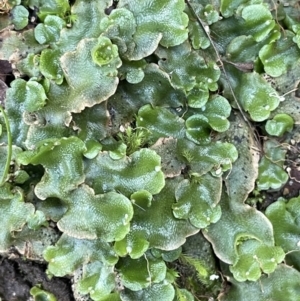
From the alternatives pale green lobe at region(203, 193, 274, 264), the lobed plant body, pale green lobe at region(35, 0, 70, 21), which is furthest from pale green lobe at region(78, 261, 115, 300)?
pale green lobe at region(35, 0, 70, 21)

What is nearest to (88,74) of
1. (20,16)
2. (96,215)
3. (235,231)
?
(20,16)

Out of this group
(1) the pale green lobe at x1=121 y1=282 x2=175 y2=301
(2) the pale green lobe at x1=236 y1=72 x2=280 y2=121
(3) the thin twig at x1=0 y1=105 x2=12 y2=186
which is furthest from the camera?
(2) the pale green lobe at x1=236 y1=72 x2=280 y2=121

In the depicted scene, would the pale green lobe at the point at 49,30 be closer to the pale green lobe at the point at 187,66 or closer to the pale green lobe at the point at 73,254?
the pale green lobe at the point at 187,66

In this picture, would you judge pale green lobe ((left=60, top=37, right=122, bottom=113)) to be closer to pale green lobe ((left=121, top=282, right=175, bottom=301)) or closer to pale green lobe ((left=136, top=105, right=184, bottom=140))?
pale green lobe ((left=136, top=105, right=184, bottom=140))

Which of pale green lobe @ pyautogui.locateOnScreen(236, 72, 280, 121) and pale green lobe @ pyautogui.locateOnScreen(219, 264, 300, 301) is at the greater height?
pale green lobe @ pyautogui.locateOnScreen(236, 72, 280, 121)

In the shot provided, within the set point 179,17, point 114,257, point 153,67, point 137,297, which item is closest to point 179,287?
point 137,297

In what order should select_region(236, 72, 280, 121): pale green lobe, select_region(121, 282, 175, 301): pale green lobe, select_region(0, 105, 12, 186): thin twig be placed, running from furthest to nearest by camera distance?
1. select_region(236, 72, 280, 121): pale green lobe
2. select_region(121, 282, 175, 301): pale green lobe
3. select_region(0, 105, 12, 186): thin twig

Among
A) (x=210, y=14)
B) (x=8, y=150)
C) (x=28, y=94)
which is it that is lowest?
(x=8, y=150)

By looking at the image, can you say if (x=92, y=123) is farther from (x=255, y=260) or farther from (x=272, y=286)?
(x=272, y=286)

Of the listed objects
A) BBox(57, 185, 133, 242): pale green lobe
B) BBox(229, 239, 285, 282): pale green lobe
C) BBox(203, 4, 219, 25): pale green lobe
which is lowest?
BBox(229, 239, 285, 282): pale green lobe
